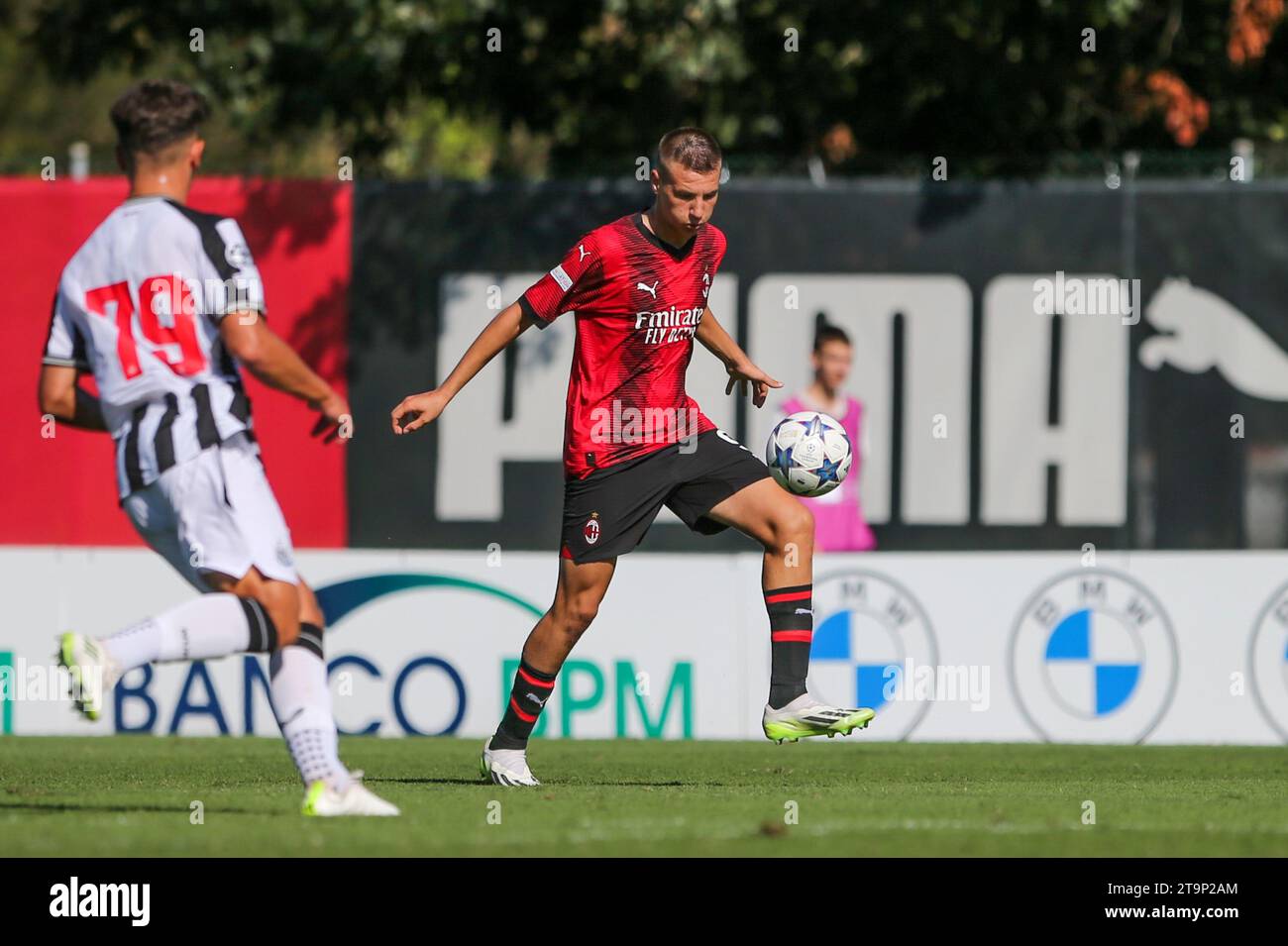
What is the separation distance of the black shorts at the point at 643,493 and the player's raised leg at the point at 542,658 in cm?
9

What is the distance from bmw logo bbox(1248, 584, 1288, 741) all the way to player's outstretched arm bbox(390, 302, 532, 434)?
5.93 metres

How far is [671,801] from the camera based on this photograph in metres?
6.95

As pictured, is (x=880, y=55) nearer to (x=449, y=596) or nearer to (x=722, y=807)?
(x=449, y=596)

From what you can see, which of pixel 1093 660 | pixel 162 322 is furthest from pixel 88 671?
pixel 1093 660

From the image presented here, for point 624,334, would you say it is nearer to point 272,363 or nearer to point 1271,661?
Result: point 272,363

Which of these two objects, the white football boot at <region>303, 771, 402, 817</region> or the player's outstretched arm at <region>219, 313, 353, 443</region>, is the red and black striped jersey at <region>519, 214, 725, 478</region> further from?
the white football boot at <region>303, 771, 402, 817</region>

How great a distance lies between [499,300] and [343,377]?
3.97 feet

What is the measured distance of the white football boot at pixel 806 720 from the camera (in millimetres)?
6973

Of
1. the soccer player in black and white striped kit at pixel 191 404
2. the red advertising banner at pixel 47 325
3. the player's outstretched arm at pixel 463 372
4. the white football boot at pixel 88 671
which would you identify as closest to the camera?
the white football boot at pixel 88 671

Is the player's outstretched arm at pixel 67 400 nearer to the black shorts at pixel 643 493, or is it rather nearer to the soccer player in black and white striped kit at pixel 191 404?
the soccer player in black and white striped kit at pixel 191 404

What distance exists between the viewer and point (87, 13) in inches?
593

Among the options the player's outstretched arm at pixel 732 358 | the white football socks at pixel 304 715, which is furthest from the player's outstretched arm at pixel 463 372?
the white football socks at pixel 304 715

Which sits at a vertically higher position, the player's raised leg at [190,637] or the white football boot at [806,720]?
the player's raised leg at [190,637]

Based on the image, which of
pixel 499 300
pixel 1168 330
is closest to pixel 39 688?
pixel 499 300
